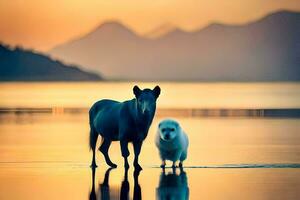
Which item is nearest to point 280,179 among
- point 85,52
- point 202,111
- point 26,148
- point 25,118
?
point 26,148

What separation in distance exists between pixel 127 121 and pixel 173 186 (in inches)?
125

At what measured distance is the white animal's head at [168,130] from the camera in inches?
716

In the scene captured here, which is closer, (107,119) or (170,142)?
(170,142)

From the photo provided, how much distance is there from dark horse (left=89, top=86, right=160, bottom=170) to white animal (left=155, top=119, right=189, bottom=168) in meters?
0.25

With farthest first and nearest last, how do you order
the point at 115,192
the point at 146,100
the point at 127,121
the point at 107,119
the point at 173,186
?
the point at 107,119 < the point at 127,121 < the point at 146,100 < the point at 173,186 < the point at 115,192

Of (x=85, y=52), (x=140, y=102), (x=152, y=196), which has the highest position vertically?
(x=85, y=52)

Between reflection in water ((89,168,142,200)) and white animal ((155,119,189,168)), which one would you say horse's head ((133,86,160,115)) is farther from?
reflection in water ((89,168,142,200))

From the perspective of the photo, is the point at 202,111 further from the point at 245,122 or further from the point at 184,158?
the point at 184,158

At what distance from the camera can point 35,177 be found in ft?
55.4

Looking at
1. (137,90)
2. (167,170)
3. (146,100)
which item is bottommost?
(167,170)

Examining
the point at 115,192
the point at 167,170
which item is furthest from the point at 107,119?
the point at 115,192

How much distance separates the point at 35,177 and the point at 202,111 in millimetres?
28711

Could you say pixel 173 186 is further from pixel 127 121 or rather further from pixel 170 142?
pixel 127 121

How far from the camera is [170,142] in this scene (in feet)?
60.0
